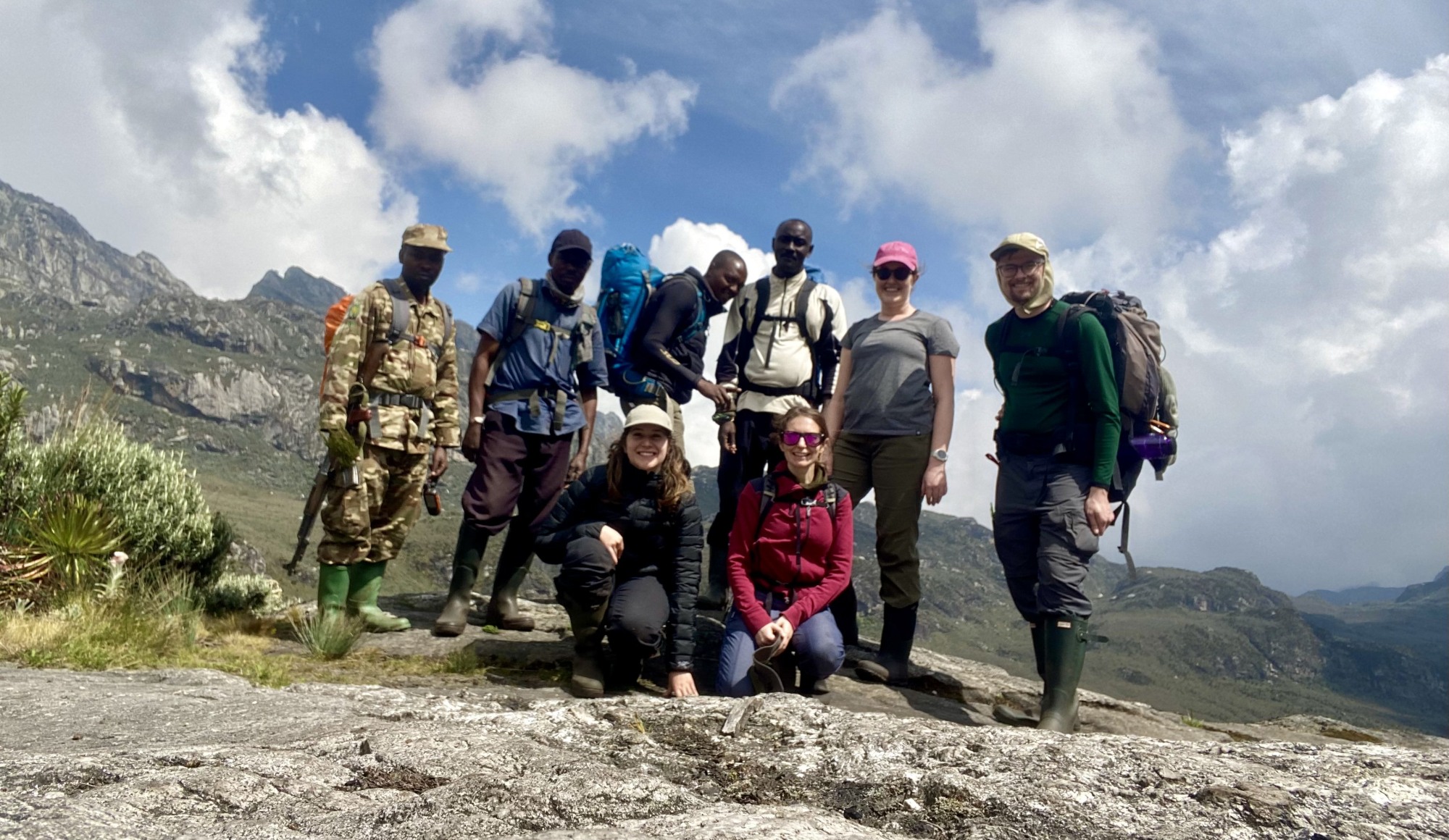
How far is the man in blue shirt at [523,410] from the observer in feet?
24.9

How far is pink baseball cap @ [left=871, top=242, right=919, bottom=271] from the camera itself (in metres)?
6.95

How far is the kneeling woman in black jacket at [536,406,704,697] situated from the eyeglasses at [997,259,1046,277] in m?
2.67

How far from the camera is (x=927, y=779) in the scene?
318 cm

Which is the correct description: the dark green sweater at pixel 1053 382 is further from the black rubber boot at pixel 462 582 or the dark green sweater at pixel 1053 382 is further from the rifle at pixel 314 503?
the rifle at pixel 314 503

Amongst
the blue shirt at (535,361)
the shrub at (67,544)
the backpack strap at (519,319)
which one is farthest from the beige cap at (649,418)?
the shrub at (67,544)

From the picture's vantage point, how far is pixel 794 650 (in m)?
5.86

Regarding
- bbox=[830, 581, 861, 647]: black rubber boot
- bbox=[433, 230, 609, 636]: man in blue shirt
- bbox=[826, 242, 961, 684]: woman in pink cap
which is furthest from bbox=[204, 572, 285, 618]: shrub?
bbox=[826, 242, 961, 684]: woman in pink cap

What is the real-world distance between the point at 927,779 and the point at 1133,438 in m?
4.05

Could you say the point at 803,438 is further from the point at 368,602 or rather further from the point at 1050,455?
the point at 368,602

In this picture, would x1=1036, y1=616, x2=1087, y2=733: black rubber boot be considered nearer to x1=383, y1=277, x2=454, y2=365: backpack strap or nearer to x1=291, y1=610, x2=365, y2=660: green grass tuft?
x1=291, y1=610, x2=365, y2=660: green grass tuft

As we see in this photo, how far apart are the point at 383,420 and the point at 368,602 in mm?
1755

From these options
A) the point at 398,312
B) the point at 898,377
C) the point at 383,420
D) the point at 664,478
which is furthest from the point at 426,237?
the point at 898,377

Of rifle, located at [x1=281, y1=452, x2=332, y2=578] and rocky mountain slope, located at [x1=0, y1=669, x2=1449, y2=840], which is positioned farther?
A: rifle, located at [x1=281, y1=452, x2=332, y2=578]

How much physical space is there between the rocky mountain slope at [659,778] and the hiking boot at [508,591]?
12.8 ft
